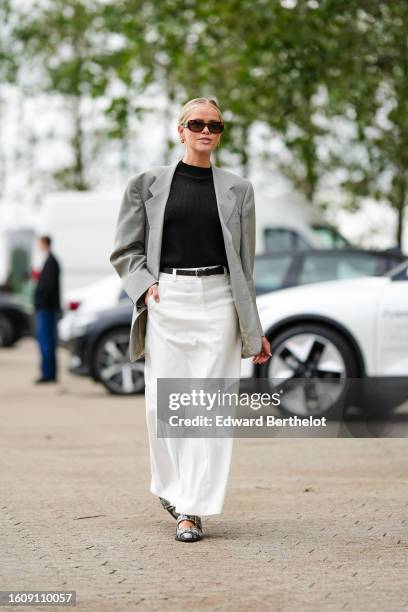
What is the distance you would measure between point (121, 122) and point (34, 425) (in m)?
9.73

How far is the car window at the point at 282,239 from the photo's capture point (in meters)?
23.2

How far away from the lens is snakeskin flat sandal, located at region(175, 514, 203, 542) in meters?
6.47

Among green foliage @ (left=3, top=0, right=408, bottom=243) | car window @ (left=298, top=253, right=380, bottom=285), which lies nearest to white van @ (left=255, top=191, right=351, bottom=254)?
green foliage @ (left=3, top=0, right=408, bottom=243)

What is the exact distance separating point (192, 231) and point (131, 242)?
290 mm

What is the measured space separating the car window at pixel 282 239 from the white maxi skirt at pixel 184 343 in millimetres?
16506

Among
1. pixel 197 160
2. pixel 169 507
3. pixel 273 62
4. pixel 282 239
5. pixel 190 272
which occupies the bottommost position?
pixel 169 507

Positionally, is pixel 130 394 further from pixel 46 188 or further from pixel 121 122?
pixel 46 188

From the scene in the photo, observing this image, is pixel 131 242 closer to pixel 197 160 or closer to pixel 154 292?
pixel 154 292

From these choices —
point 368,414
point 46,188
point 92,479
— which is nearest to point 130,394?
point 368,414

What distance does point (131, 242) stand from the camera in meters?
6.72

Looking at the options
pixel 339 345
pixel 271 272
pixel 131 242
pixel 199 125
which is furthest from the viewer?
pixel 271 272

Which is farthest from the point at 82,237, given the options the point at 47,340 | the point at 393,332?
the point at 393,332

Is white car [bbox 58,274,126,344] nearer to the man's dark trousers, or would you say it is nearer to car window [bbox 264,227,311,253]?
the man's dark trousers

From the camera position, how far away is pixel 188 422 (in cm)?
664
